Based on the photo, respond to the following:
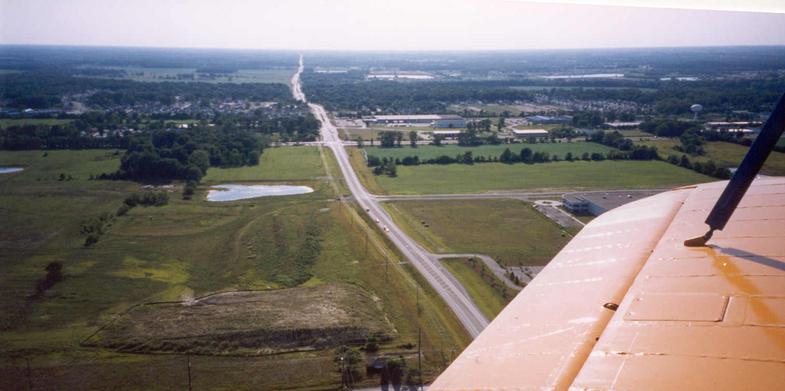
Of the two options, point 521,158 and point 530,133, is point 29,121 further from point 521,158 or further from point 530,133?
point 530,133

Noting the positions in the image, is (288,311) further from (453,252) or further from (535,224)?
(535,224)

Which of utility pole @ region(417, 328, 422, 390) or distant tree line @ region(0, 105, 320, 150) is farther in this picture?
distant tree line @ region(0, 105, 320, 150)

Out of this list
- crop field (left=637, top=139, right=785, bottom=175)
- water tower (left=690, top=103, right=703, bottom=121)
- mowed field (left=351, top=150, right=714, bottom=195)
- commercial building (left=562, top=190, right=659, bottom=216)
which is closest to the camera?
commercial building (left=562, top=190, right=659, bottom=216)

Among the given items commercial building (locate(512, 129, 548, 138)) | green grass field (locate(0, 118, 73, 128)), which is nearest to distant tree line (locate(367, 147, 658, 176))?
commercial building (locate(512, 129, 548, 138))

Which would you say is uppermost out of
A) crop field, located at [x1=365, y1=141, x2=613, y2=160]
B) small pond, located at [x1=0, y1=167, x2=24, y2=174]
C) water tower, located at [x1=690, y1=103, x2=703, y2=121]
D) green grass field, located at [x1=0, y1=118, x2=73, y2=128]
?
water tower, located at [x1=690, y1=103, x2=703, y2=121]

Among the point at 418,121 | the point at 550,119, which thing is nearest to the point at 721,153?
the point at 550,119

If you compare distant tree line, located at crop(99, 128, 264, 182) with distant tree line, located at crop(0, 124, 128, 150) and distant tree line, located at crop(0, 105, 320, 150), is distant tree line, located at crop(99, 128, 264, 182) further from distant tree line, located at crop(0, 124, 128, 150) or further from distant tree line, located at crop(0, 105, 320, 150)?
distant tree line, located at crop(0, 105, 320, 150)

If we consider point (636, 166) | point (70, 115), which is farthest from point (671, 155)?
point (70, 115)

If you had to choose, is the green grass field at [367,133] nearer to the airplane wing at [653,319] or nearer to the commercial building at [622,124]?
the commercial building at [622,124]

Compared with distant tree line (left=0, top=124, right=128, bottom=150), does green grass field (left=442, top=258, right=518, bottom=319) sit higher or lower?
lower
